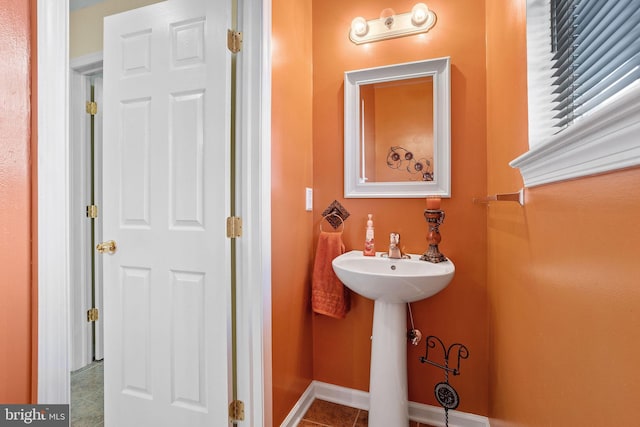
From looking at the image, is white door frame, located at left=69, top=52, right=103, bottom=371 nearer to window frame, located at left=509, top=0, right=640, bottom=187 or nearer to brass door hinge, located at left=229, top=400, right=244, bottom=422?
brass door hinge, located at left=229, top=400, right=244, bottom=422

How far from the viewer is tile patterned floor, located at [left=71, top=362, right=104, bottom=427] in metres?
1.64

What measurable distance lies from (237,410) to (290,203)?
3.33ft

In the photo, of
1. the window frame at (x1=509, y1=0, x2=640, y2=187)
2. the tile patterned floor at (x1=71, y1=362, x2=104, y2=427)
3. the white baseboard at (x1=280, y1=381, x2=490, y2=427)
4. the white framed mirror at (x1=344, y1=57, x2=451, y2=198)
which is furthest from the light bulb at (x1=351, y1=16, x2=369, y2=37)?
the tile patterned floor at (x1=71, y1=362, x2=104, y2=427)

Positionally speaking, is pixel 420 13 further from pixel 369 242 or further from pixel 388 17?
pixel 369 242

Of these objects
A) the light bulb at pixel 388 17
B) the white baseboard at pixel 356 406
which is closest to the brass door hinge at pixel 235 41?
the light bulb at pixel 388 17

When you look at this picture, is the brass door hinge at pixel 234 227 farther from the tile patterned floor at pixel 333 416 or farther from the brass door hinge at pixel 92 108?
the brass door hinge at pixel 92 108

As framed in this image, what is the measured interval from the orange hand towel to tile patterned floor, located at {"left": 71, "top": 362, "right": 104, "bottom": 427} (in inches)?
54.1

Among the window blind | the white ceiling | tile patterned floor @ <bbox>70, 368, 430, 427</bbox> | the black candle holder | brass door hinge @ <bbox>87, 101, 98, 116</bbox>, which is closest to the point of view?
the window blind

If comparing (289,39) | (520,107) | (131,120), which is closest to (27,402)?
(131,120)

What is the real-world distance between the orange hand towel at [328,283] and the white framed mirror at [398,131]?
305mm

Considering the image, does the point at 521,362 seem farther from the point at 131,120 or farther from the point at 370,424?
the point at 131,120

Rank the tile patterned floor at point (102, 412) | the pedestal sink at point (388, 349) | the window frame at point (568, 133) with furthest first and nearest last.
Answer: the tile patterned floor at point (102, 412)
the pedestal sink at point (388, 349)
the window frame at point (568, 133)

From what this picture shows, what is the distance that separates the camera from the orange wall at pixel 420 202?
1.55m

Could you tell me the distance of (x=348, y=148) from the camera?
1770mm
